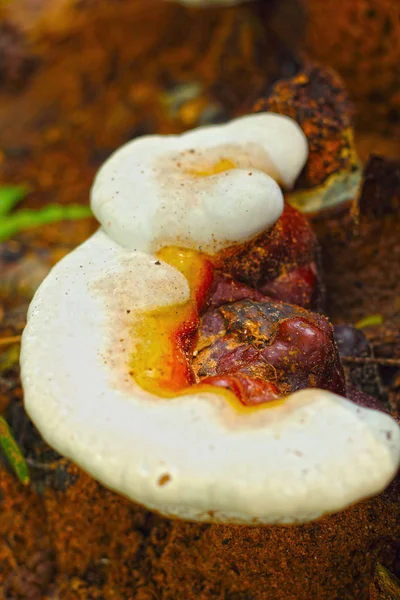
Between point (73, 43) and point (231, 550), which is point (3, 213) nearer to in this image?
point (73, 43)

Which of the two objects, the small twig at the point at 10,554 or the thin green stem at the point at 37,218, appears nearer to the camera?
the small twig at the point at 10,554

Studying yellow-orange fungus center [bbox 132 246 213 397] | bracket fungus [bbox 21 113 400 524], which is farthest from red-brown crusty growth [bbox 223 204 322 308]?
yellow-orange fungus center [bbox 132 246 213 397]

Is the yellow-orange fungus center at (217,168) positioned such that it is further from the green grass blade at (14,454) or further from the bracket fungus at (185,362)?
the green grass blade at (14,454)

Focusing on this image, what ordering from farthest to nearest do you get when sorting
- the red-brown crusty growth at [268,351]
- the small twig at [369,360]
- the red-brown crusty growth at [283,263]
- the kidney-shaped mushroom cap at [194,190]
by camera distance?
1. the small twig at [369,360]
2. the red-brown crusty growth at [283,263]
3. the kidney-shaped mushroom cap at [194,190]
4. the red-brown crusty growth at [268,351]

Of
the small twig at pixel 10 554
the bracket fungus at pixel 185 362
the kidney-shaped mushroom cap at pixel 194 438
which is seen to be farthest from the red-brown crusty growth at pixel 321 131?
the small twig at pixel 10 554

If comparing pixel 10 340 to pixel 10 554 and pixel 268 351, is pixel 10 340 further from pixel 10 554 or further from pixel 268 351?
pixel 268 351

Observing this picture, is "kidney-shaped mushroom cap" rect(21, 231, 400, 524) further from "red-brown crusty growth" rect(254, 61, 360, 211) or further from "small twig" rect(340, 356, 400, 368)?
"red-brown crusty growth" rect(254, 61, 360, 211)
